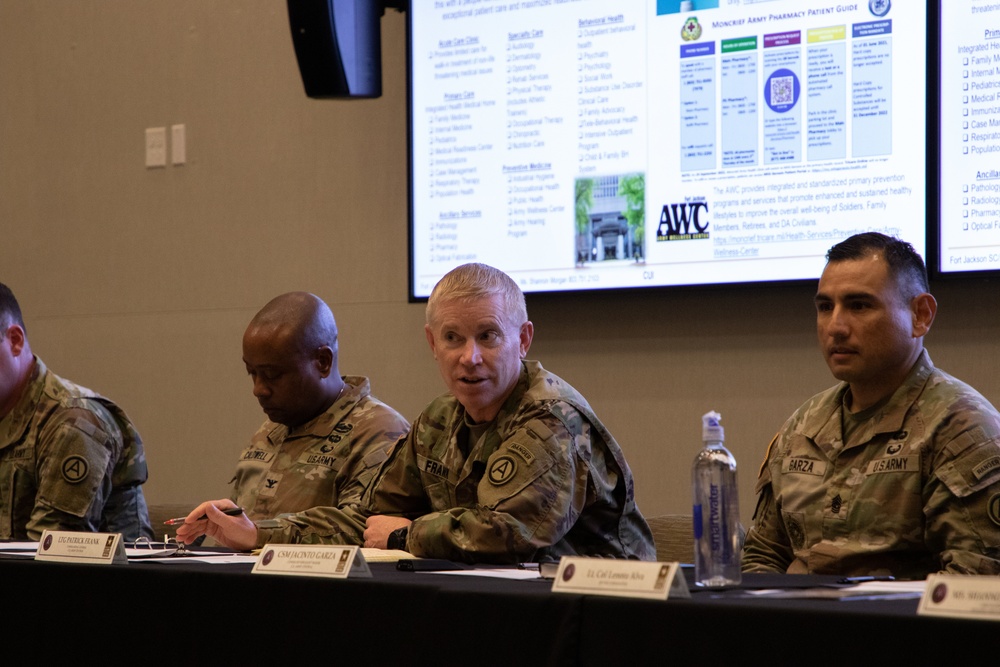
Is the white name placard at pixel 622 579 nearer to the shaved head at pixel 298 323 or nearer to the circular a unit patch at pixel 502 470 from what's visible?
the circular a unit patch at pixel 502 470

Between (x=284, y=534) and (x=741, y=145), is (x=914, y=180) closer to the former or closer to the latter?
(x=741, y=145)

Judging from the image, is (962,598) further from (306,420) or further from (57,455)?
(57,455)

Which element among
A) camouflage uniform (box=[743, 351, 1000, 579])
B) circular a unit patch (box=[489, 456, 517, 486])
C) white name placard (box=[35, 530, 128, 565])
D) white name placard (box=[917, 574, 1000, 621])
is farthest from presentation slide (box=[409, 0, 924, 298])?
white name placard (box=[917, 574, 1000, 621])

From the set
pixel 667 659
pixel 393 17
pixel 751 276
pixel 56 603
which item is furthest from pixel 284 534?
pixel 393 17

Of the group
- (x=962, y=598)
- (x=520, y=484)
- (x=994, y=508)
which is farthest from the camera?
(x=520, y=484)

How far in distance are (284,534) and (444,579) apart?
100 centimetres

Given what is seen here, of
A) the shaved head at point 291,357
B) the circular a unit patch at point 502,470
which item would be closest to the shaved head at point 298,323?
the shaved head at point 291,357

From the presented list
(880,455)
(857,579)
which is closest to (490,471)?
(880,455)

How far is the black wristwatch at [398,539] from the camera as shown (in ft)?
8.20

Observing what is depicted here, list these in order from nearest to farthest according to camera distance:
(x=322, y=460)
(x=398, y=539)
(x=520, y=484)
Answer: (x=520, y=484), (x=398, y=539), (x=322, y=460)

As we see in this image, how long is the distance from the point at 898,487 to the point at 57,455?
2.16 m

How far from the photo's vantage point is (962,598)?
132cm

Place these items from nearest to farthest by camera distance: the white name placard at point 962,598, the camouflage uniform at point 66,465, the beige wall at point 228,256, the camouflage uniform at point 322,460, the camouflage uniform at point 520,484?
1. the white name placard at point 962,598
2. the camouflage uniform at point 520,484
3. the camouflage uniform at point 322,460
4. the camouflage uniform at point 66,465
5. the beige wall at point 228,256

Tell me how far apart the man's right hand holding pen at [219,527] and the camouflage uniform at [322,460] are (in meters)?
0.38
